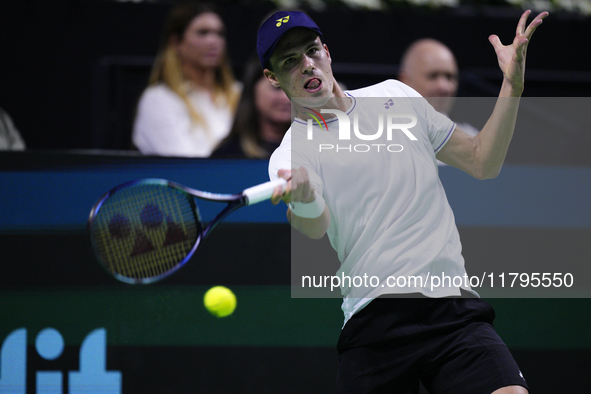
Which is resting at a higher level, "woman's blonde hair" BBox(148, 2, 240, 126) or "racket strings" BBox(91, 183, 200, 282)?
"woman's blonde hair" BBox(148, 2, 240, 126)

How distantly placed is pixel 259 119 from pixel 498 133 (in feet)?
4.62

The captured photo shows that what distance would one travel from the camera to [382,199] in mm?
2076

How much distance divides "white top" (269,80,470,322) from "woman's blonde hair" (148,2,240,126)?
1.52m

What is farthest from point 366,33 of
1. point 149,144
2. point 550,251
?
point 550,251

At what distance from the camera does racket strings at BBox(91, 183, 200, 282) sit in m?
2.14

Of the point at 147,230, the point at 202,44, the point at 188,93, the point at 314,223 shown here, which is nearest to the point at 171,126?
the point at 188,93

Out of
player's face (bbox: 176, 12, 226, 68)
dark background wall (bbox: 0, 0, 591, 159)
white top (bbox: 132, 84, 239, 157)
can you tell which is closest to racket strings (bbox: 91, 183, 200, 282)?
white top (bbox: 132, 84, 239, 157)

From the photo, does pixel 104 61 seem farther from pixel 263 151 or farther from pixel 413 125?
pixel 413 125

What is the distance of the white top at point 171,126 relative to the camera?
3.51 meters

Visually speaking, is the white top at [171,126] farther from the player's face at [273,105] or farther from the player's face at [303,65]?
the player's face at [303,65]

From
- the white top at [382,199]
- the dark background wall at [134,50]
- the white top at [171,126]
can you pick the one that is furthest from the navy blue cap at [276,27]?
the dark background wall at [134,50]

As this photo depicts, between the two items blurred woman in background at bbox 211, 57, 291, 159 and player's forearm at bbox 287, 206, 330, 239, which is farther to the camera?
blurred woman in background at bbox 211, 57, 291, 159

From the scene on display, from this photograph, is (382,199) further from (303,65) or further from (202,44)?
(202,44)

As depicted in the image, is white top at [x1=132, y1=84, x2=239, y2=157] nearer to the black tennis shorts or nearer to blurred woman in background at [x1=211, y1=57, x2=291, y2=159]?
blurred woman in background at [x1=211, y1=57, x2=291, y2=159]
